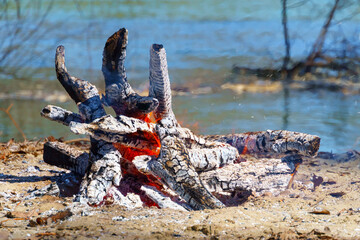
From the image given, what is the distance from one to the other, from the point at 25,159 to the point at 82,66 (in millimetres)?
1035

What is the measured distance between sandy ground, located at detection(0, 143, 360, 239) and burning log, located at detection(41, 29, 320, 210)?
0.44 feet

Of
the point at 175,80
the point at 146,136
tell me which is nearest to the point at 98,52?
the point at 175,80

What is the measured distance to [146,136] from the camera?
174 cm

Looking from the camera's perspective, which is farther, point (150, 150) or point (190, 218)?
point (150, 150)

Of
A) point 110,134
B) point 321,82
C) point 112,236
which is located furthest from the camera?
point 321,82

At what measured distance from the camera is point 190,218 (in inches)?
51.3

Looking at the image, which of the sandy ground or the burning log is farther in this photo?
the burning log

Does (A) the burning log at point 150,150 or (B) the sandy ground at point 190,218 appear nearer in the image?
(B) the sandy ground at point 190,218

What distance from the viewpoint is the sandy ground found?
113 cm

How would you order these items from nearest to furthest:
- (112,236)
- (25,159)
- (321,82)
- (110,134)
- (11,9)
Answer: (112,236) → (110,134) → (25,159) → (321,82) → (11,9)

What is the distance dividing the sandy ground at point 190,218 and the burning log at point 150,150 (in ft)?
0.44

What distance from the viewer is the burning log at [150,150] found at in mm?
1585

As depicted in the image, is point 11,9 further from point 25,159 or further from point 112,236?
point 112,236

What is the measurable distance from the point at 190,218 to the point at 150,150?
0.59 metres
